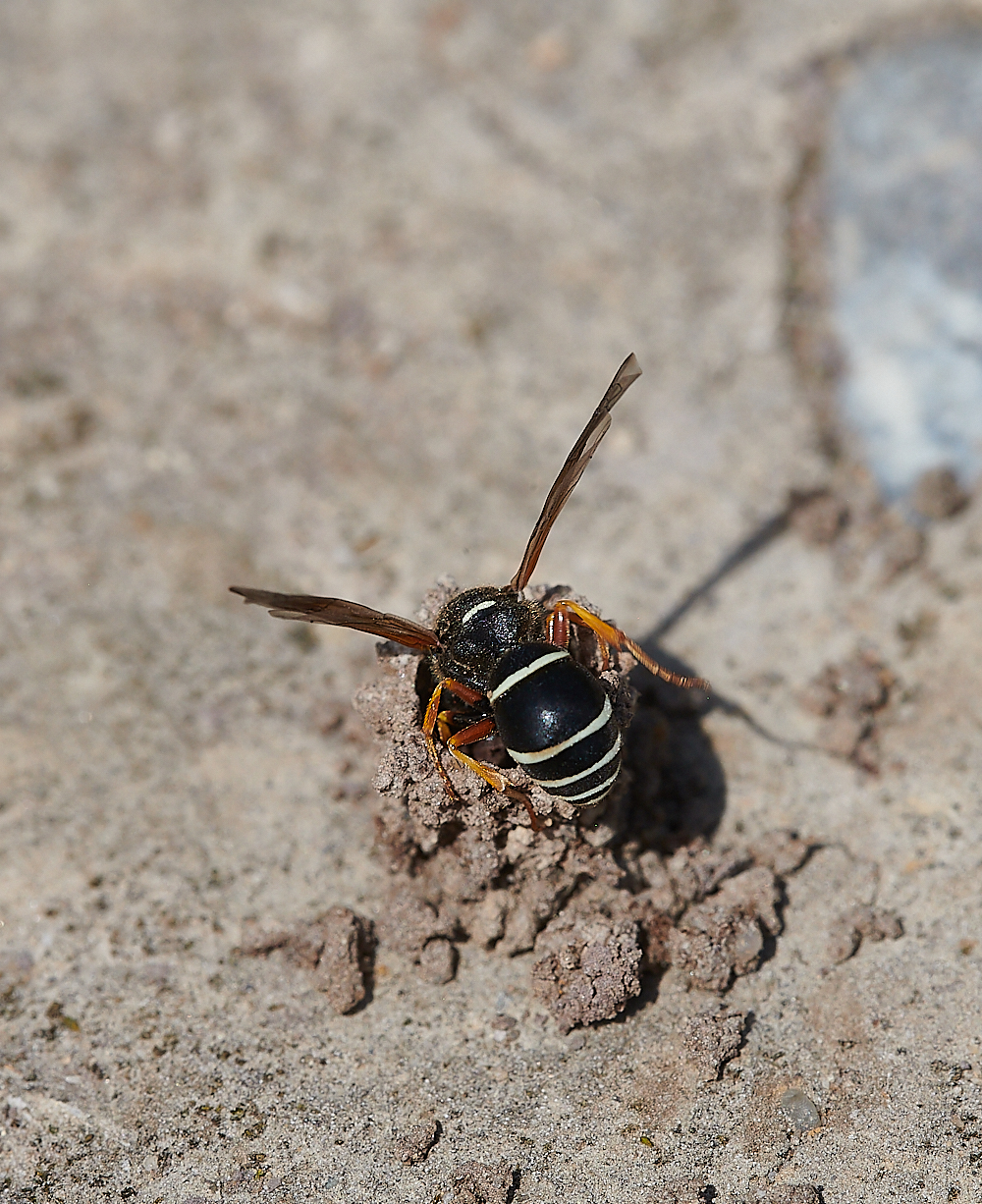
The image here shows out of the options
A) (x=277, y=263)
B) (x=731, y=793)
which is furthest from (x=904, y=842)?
(x=277, y=263)

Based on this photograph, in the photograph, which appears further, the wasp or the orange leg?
the orange leg

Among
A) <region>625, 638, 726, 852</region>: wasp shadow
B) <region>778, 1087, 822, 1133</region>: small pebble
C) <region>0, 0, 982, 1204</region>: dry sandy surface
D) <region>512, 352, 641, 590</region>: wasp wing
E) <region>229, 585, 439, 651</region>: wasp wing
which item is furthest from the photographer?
<region>625, 638, 726, 852</region>: wasp shadow

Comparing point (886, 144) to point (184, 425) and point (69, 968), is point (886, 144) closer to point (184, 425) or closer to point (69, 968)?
point (184, 425)

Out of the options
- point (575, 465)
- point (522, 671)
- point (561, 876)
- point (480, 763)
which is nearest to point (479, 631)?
point (522, 671)

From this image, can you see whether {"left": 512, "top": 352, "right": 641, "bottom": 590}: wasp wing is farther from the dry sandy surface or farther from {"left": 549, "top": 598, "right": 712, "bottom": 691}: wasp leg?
the dry sandy surface

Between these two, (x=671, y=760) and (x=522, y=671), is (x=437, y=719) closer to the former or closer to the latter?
(x=522, y=671)

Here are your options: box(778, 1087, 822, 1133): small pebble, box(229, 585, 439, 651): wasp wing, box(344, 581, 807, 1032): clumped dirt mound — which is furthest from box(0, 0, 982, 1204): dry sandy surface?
box(229, 585, 439, 651): wasp wing

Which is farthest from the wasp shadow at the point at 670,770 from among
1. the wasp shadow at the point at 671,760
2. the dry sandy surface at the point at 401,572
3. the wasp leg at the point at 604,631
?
the wasp leg at the point at 604,631
